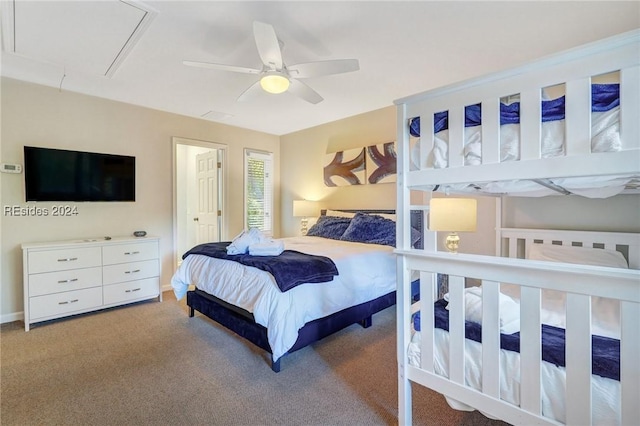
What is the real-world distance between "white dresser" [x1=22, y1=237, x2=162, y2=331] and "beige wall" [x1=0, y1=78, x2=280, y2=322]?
0.92 ft

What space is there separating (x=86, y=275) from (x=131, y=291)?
50 cm

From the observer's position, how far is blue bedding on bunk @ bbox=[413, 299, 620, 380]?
1.06 meters

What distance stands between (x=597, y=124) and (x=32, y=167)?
4549 mm

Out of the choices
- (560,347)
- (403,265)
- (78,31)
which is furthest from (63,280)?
(560,347)

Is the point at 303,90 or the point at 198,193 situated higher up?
the point at 303,90

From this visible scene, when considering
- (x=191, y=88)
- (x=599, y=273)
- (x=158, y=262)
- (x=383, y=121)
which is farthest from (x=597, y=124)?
(x=158, y=262)

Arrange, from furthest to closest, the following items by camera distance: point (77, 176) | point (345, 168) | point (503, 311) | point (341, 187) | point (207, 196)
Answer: point (207, 196) < point (341, 187) < point (345, 168) < point (77, 176) < point (503, 311)

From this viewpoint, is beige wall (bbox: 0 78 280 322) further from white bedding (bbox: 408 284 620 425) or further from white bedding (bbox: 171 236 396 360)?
white bedding (bbox: 408 284 620 425)

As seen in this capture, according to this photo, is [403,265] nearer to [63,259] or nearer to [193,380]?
[193,380]

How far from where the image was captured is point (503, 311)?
1312 millimetres

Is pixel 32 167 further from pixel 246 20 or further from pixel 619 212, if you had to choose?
pixel 619 212

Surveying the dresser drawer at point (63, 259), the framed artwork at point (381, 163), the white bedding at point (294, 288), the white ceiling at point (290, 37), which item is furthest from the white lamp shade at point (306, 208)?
the dresser drawer at point (63, 259)

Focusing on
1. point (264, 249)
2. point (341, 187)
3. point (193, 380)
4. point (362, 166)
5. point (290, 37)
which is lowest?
point (193, 380)

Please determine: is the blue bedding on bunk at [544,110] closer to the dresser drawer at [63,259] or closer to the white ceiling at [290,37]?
the white ceiling at [290,37]
